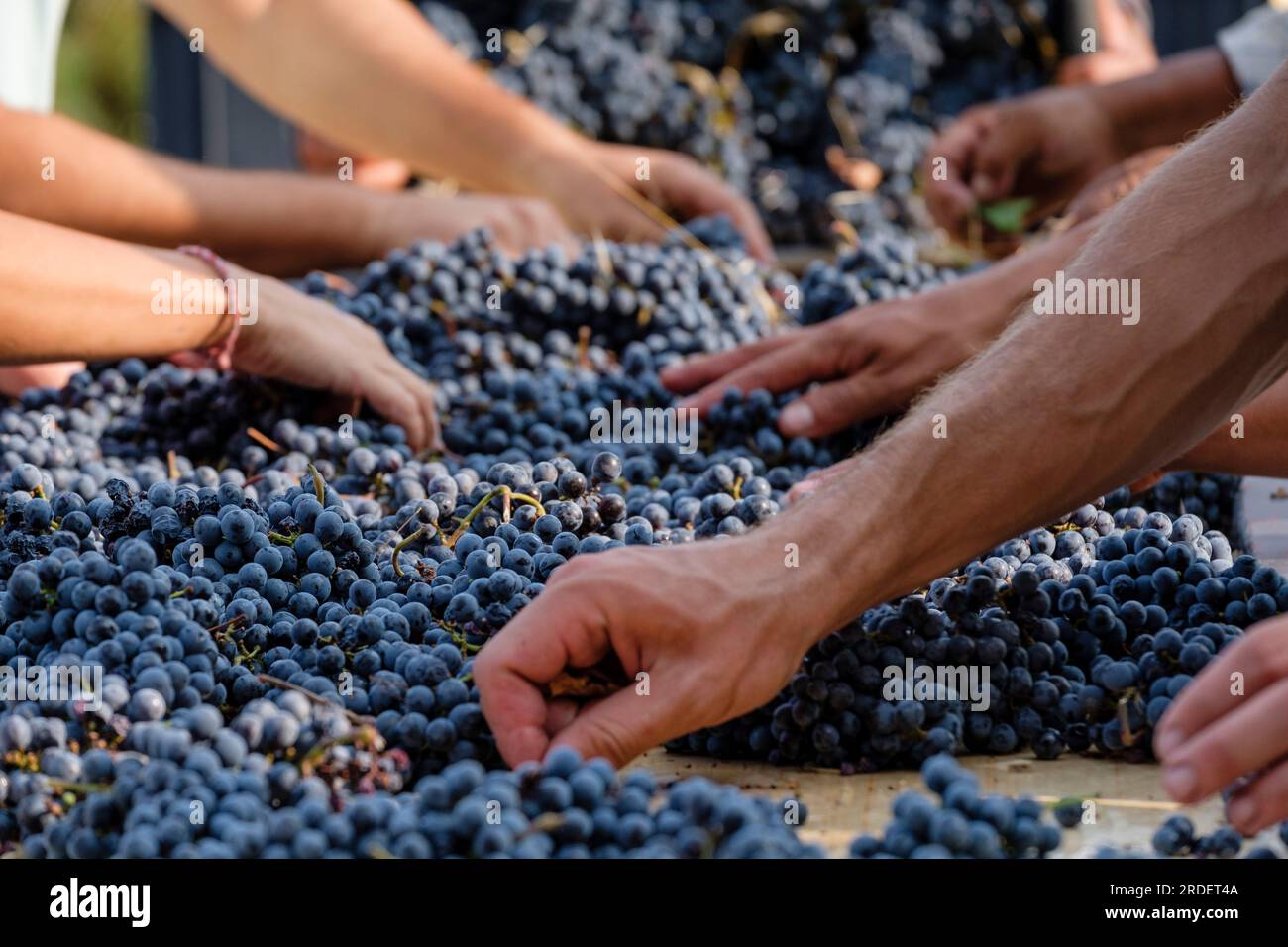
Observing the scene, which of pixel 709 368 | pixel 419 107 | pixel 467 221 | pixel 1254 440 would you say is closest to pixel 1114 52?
pixel 419 107

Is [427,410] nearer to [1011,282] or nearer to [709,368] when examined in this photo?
[709,368]

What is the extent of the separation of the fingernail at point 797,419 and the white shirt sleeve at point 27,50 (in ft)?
5.09

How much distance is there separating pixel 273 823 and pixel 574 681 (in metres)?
0.25

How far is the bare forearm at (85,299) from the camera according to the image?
4.68 ft

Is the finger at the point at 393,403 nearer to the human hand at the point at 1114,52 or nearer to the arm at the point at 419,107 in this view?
the arm at the point at 419,107

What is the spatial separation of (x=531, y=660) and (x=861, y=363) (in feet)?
2.80

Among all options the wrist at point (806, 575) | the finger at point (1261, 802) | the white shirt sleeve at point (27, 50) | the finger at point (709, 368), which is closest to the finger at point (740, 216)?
the finger at point (709, 368)

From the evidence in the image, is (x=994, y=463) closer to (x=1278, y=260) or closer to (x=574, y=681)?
(x=1278, y=260)

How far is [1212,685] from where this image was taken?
906 millimetres

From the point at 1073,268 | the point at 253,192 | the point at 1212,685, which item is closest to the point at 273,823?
the point at 1212,685

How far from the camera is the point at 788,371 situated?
1.72 m
